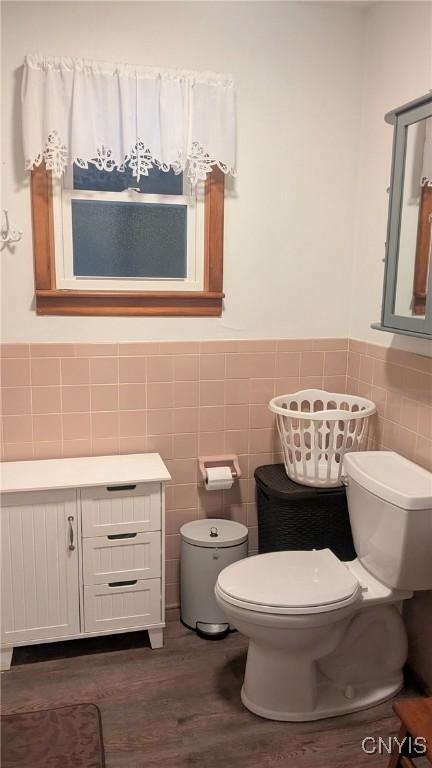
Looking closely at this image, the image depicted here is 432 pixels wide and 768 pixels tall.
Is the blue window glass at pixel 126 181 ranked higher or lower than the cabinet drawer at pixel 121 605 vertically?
higher

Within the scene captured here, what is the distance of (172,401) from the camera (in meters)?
2.68

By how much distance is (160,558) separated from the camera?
7.96ft

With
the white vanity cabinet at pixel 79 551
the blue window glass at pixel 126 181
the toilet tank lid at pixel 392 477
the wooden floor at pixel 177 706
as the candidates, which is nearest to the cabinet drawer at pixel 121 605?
the white vanity cabinet at pixel 79 551

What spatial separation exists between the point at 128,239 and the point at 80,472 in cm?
95

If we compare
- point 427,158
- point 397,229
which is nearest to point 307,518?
point 397,229

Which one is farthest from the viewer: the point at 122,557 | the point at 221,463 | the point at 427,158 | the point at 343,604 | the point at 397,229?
the point at 221,463

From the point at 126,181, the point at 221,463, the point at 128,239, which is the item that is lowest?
the point at 221,463

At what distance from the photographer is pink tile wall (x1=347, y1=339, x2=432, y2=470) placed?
2.27 metres

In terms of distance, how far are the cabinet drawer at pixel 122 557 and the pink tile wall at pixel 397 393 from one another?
3.31 ft

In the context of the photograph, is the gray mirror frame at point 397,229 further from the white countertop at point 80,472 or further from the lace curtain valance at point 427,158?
the white countertop at point 80,472

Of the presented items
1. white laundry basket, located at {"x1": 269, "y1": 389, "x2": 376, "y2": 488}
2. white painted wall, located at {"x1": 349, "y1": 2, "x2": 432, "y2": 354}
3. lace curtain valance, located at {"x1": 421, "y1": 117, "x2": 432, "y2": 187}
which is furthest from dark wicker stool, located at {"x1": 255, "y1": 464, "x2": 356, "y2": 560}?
lace curtain valance, located at {"x1": 421, "y1": 117, "x2": 432, "y2": 187}

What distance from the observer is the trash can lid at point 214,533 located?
2.55 m

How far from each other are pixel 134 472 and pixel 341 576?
854mm

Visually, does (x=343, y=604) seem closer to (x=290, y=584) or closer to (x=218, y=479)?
(x=290, y=584)
